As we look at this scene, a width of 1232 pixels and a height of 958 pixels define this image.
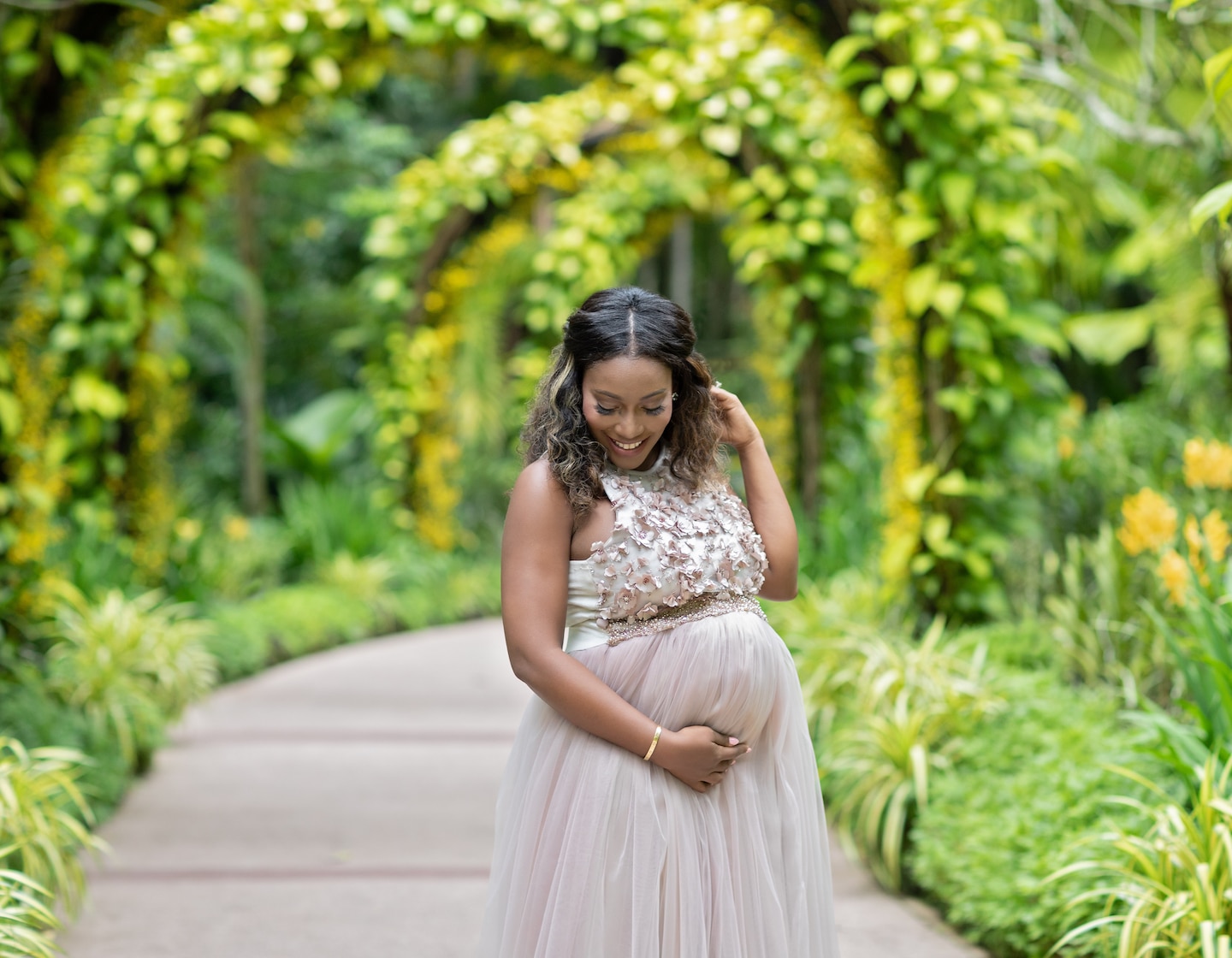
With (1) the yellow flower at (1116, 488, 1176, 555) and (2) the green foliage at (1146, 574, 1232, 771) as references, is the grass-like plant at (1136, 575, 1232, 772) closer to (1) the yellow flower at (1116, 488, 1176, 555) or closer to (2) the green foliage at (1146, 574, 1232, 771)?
(2) the green foliage at (1146, 574, 1232, 771)

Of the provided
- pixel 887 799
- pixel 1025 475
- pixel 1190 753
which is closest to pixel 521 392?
pixel 1025 475

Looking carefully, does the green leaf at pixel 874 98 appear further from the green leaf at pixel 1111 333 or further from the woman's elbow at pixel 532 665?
the green leaf at pixel 1111 333

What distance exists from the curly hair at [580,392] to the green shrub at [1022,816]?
159 centimetres

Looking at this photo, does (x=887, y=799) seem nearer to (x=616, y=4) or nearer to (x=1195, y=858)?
(x=1195, y=858)

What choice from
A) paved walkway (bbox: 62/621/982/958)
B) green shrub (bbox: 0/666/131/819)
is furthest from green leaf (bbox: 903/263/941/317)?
green shrub (bbox: 0/666/131/819)

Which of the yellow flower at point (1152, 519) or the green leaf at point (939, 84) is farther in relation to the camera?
the green leaf at point (939, 84)

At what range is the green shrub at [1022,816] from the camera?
3.37 m

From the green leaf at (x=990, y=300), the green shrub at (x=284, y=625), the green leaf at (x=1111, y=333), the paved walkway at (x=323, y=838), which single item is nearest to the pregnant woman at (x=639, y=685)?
the paved walkway at (x=323, y=838)

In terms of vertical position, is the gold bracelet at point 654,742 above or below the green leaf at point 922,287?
below

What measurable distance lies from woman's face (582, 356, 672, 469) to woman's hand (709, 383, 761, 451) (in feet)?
0.65

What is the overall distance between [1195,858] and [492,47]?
6257 millimetres

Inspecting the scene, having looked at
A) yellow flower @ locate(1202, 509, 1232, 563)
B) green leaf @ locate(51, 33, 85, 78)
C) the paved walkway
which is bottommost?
the paved walkway

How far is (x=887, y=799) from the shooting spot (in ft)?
14.7

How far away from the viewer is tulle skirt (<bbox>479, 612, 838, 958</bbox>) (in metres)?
2.19
